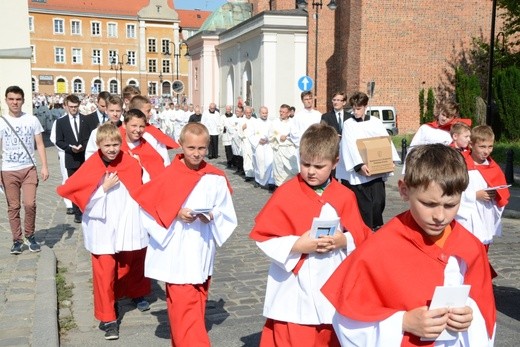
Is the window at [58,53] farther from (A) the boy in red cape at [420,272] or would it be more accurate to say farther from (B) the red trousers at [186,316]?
(A) the boy in red cape at [420,272]

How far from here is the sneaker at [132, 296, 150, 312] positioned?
600 cm

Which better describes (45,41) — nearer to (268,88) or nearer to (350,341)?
(268,88)

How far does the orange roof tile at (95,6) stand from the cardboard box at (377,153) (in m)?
89.1

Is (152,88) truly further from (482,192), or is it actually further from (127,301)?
(482,192)

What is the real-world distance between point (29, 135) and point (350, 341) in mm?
6564

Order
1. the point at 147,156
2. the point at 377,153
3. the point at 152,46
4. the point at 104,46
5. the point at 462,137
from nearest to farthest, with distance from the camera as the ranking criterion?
the point at 147,156, the point at 462,137, the point at 377,153, the point at 104,46, the point at 152,46

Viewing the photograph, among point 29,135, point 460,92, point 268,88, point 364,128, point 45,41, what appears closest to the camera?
point 29,135

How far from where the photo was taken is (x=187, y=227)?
4578 millimetres

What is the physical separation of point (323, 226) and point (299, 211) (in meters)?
0.23

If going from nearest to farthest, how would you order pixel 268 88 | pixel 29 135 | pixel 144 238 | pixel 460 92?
pixel 144 238
pixel 29 135
pixel 460 92
pixel 268 88

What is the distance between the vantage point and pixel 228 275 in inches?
285

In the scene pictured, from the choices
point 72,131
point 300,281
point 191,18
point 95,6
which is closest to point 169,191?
point 300,281

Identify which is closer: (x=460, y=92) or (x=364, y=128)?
(x=364, y=128)

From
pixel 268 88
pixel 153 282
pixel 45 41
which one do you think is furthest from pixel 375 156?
pixel 45 41
